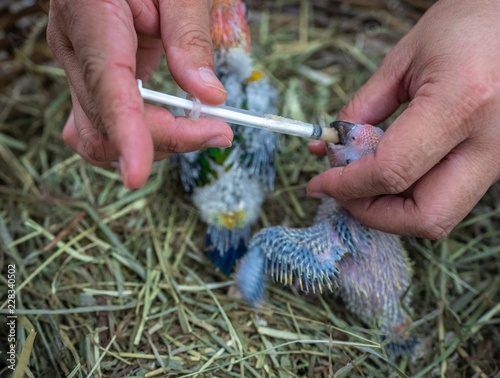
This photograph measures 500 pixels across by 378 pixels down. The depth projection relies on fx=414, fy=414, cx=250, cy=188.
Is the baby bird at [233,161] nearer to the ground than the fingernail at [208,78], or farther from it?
nearer to the ground

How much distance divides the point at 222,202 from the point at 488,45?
0.64 metres

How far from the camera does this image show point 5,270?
1.03 m

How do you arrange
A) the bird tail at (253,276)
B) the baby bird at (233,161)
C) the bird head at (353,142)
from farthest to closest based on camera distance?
the baby bird at (233,161) → the bird tail at (253,276) → the bird head at (353,142)

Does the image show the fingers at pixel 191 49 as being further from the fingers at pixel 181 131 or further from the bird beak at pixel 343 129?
the bird beak at pixel 343 129

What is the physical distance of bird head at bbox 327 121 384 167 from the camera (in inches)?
31.2

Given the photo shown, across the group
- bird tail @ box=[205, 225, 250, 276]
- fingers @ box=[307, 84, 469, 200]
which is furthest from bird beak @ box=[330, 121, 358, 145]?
bird tail @ box=[205, 225, 250, 276]

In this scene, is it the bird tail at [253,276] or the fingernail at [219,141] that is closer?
the fingernail at [219,141]

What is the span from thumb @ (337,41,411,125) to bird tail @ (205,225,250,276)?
1.26 feet

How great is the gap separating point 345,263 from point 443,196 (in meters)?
0.26

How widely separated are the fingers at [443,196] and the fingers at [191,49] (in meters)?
0.39

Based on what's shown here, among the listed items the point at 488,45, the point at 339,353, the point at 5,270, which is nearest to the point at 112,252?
the point at 5,270

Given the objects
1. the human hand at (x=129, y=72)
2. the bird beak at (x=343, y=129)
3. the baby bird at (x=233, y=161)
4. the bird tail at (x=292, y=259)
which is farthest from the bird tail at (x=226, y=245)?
the bird beak at (x=343, y=129)

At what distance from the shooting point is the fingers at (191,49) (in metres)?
0.69

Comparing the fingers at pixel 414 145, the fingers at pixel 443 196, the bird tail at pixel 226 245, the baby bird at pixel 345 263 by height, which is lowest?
the bird tail at pixel 226 245
